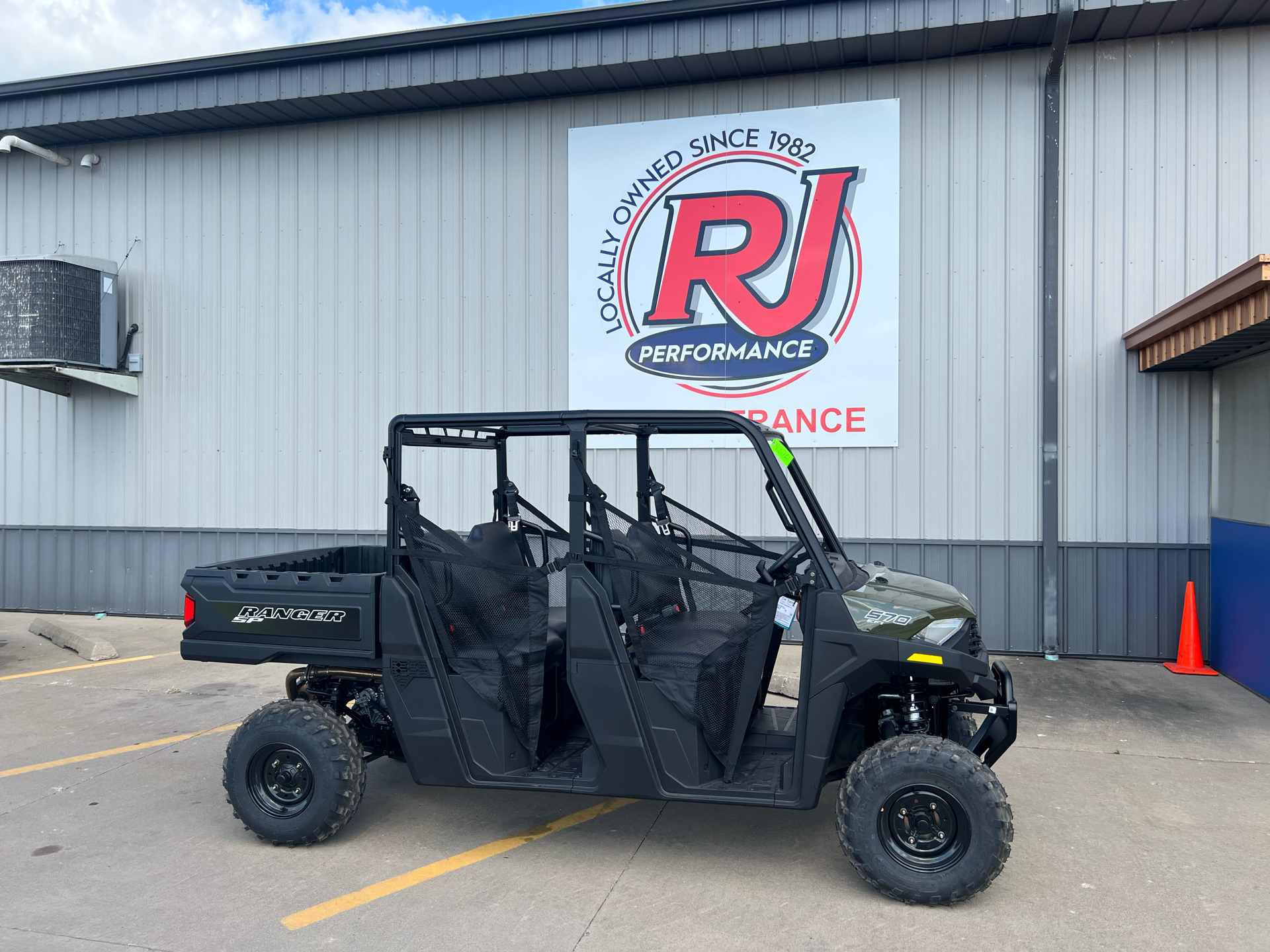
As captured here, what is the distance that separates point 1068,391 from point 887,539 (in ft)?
7.09

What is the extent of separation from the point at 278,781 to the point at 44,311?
27.6 ft

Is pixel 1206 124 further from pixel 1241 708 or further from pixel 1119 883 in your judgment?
pixel 1119 883

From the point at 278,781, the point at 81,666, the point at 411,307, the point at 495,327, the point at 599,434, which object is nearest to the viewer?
the point at 599,434

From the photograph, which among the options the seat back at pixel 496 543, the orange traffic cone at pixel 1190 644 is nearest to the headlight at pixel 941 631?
the seat back at pixel 496 543

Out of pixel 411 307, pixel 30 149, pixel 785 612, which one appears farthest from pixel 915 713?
pixel 30 149

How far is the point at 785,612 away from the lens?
13.2ft

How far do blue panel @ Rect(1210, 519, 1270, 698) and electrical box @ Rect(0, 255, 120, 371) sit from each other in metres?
11.9

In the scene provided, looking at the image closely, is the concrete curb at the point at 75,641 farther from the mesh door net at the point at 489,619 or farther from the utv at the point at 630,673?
the mesh door net at the point at 489,619

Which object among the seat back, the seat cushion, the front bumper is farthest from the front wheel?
the seat back

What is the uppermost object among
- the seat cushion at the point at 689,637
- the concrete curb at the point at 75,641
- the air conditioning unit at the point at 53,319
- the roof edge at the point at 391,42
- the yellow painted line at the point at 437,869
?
the roof edge at the point at 391,42

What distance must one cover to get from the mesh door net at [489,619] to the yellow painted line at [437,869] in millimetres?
564

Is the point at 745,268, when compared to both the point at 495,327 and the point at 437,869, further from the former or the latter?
the point at 437,869

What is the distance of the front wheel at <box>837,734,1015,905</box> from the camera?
382cm

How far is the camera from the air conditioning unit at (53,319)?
10.6 m
